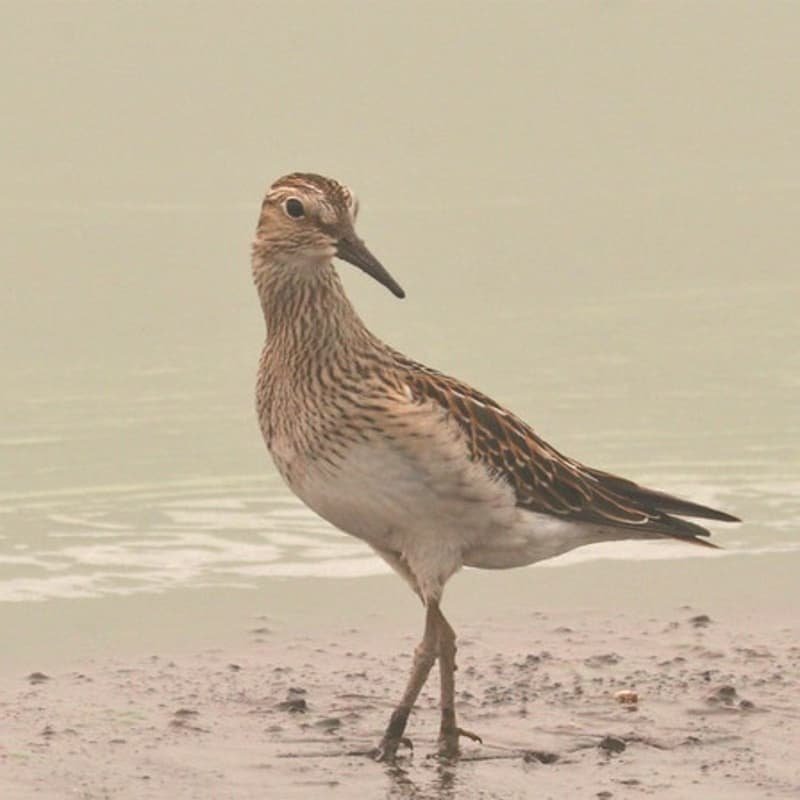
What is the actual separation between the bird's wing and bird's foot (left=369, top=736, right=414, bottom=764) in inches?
39.2

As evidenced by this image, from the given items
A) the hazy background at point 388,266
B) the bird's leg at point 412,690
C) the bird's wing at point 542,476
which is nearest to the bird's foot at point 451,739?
the bird's leg at point 412,690

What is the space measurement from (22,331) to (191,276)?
4.53ft

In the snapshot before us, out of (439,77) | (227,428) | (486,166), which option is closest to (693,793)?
(227,428)

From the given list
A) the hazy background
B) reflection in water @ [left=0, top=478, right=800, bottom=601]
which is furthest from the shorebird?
Answer: reflection in water @ [left=0, top=478, right=800, bottom=601]

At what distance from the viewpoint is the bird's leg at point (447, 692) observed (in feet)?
30.0

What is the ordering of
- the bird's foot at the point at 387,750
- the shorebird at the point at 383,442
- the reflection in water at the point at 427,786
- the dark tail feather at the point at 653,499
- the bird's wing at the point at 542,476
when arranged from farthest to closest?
the dark tail feather at the point at 653,499, the bird's wing at the point at 542,476, the bird's foot at the point at 387,750, the shorebird at the point at 383,442, the reflection in water at the point at 427,786

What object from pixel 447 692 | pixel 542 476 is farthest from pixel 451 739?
pixel 542 476

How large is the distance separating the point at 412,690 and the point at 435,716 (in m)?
0.46

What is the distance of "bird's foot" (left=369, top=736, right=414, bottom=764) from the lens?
9055mm

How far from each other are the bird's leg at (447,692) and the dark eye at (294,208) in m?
1.52

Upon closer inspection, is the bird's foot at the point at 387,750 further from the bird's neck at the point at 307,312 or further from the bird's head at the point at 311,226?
the bird's head at the point at 311,226

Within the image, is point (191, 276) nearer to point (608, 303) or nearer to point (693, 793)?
point (608, 303)

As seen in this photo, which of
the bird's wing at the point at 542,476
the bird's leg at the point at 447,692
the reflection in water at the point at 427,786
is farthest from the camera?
the bird's wing at the point at 542,476

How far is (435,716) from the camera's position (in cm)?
962
